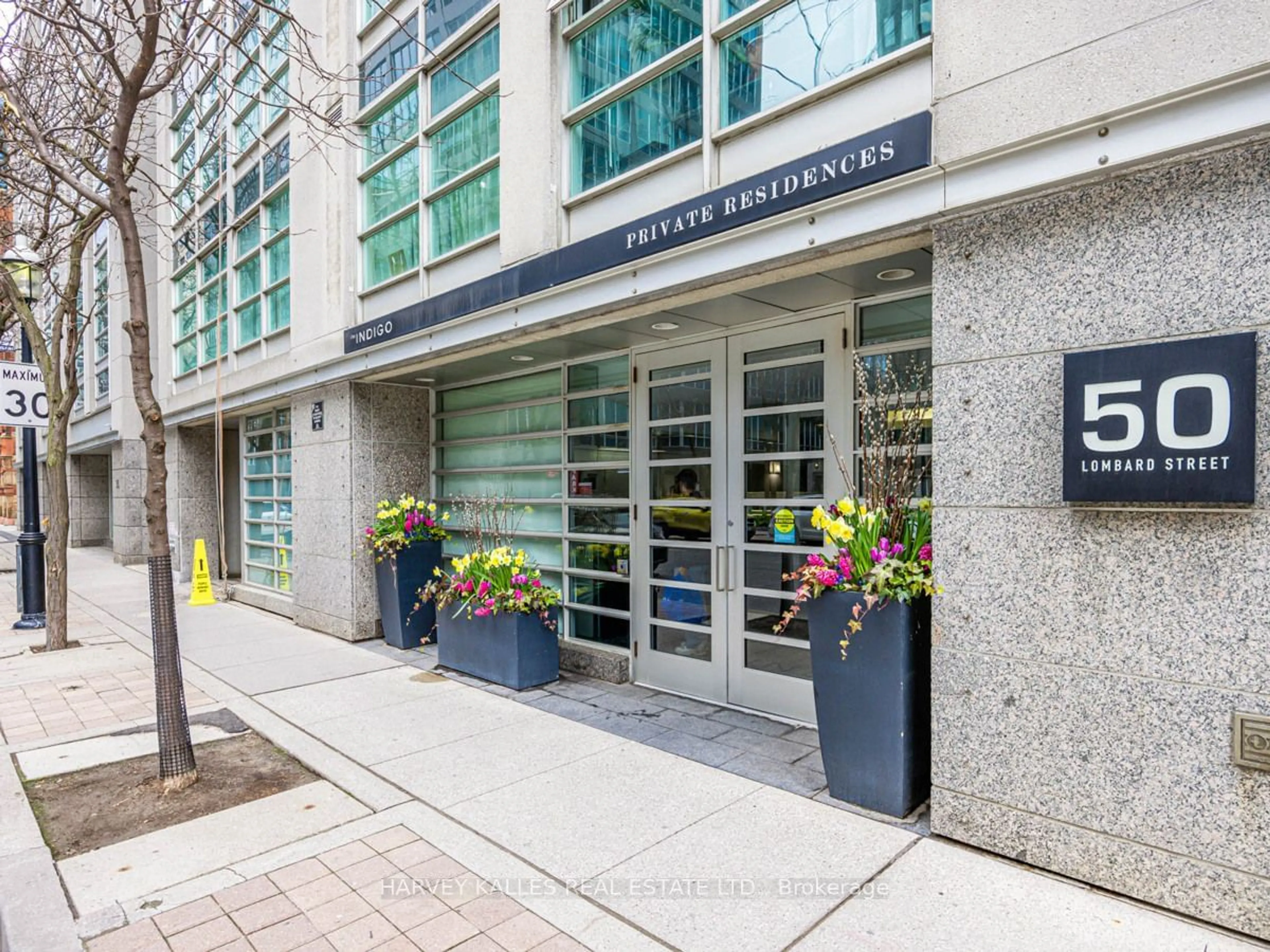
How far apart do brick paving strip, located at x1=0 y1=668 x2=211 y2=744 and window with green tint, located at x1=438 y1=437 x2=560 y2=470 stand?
129 inches

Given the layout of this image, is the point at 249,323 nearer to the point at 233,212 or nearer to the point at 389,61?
the point at 233,212

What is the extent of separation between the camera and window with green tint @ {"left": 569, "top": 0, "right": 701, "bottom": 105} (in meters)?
4.97

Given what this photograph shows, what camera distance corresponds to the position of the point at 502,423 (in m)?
7.76

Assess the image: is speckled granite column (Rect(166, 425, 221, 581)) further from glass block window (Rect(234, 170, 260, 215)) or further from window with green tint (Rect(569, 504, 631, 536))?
window with green tint (Rect(569, 504, 631, 536))

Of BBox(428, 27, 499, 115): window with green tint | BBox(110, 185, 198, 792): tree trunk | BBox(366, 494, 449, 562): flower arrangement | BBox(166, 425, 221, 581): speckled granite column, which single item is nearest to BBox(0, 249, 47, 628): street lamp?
BBox(166, 425, 221, 581): speckled granite column

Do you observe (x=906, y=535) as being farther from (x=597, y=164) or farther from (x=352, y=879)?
(x=597, y=164)

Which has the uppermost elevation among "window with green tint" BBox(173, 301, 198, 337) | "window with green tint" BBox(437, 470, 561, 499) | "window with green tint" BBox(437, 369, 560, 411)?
"window with green tint" BBox(173, 301, 198, 337)

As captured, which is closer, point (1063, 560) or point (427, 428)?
point (1063, 560)

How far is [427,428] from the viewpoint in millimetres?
8562

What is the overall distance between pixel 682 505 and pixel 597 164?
2.64m

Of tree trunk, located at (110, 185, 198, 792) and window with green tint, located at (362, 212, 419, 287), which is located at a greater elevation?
window with green tint, located at (362, 212, 419, 287)

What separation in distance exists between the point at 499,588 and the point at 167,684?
2.45m

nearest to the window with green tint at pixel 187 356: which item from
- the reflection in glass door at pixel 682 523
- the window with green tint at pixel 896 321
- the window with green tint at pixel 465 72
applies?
the window with green tint at pixel 465 72

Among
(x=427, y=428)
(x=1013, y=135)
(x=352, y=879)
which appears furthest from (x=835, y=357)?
(x=427, y=428)
